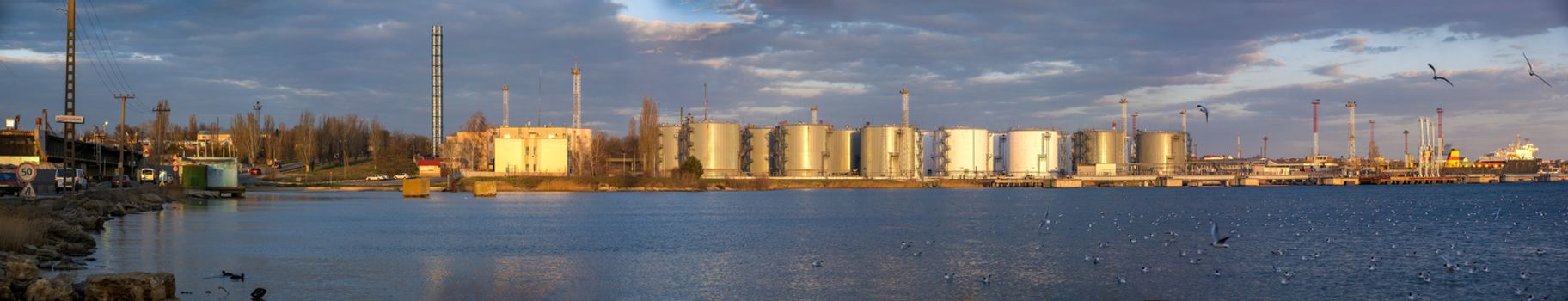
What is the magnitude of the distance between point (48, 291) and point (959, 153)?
130349mm

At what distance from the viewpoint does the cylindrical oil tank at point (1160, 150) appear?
153m

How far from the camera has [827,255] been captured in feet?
95.9

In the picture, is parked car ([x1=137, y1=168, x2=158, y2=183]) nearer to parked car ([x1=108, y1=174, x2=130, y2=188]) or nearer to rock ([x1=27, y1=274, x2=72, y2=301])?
parked car ([x1=108, y1=174, x2=130, y2=188])

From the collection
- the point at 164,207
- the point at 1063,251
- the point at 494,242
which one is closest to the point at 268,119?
the point at 164,207

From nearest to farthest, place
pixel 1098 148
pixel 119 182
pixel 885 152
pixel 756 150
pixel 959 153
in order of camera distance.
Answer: pixel 119 182 < pixel 756 150 < pixel 885 152 < pixel 959 153 < pixel 1098 148

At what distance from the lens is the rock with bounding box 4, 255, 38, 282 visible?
1845 cm

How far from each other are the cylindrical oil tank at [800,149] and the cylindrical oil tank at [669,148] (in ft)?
37.7

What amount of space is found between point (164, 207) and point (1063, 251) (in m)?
43.7

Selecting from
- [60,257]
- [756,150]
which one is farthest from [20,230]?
[756,150]

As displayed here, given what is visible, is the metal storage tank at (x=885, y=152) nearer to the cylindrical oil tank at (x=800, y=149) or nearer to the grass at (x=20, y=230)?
the cylindrical oil tank at (x=800, y=149)

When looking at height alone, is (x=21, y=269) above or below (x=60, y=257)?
above

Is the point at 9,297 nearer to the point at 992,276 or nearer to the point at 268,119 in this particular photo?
the point at 992,276

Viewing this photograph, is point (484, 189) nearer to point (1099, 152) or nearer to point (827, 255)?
point (827, 255)

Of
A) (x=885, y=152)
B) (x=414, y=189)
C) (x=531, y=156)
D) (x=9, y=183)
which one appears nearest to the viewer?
(x=9, y=183)
